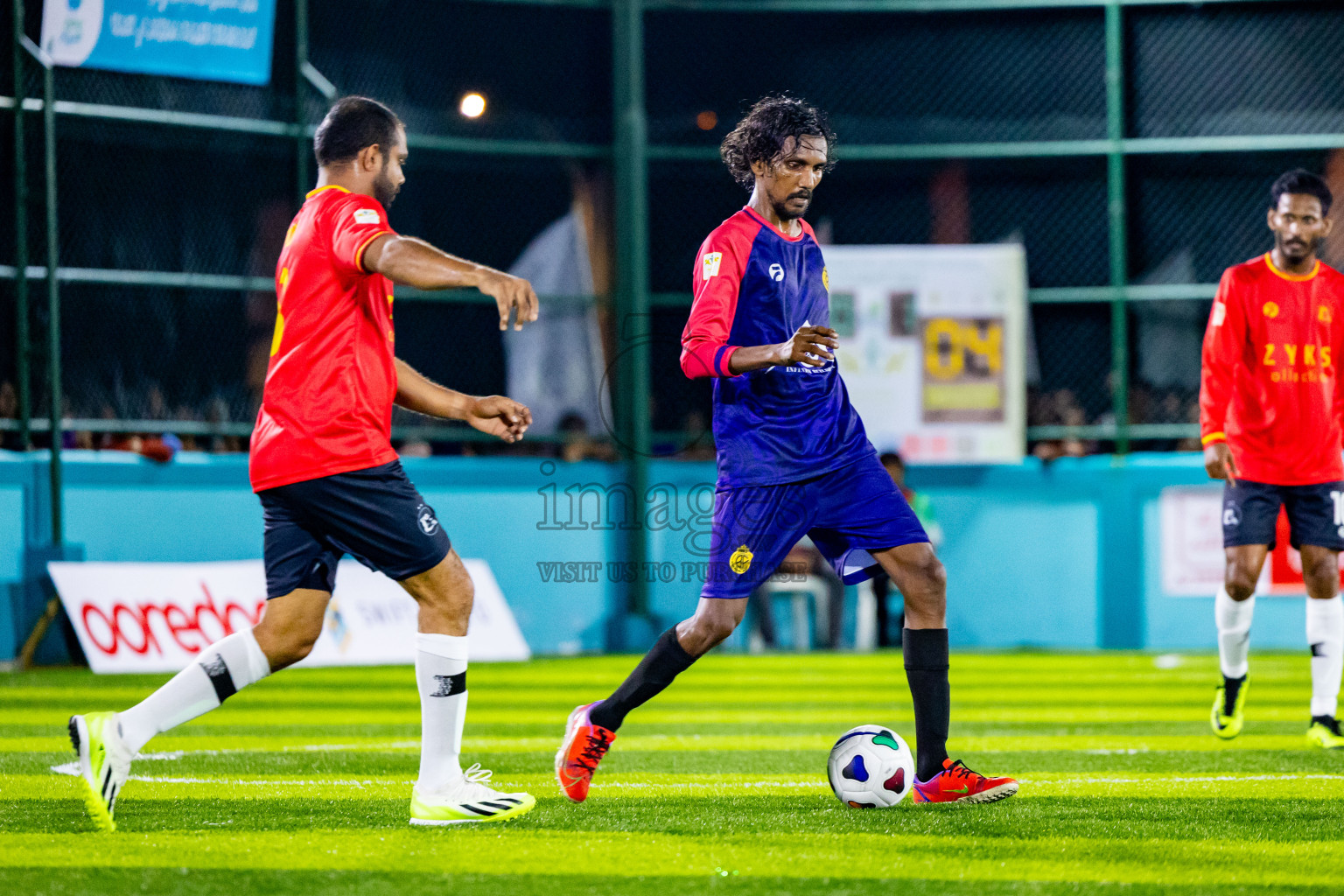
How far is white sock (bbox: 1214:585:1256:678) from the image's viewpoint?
743 cm

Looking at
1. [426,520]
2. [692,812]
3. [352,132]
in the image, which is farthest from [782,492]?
[352,132]

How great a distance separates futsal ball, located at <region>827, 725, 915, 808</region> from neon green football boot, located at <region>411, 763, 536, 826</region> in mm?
1034

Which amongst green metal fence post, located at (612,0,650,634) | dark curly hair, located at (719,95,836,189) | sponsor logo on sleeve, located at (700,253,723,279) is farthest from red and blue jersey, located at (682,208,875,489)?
green metal fence post, located at (612,0,650,634)

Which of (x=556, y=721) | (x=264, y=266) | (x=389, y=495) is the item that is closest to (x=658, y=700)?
(x=556, y=721)

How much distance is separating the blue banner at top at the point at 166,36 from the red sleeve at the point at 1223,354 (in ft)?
33.8

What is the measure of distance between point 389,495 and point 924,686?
1864 mm

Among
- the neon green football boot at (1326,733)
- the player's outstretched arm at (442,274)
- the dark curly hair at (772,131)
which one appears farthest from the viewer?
the neon green football boot at (1326,733)

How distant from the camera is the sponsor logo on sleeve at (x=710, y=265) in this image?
5211mm

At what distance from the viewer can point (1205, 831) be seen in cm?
465

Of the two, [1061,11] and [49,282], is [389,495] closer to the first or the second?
[49,282]

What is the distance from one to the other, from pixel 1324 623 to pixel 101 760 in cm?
543

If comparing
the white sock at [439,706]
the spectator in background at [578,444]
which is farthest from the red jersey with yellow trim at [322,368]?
the spectator in background at [578,444]

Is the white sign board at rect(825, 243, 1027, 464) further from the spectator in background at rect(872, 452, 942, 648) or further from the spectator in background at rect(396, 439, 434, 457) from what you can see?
the spectator in background at rect(396, 439, 434, 457)

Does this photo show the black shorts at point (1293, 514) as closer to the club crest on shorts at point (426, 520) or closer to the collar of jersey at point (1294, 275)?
the collar of jersey at point (1294, 275)
